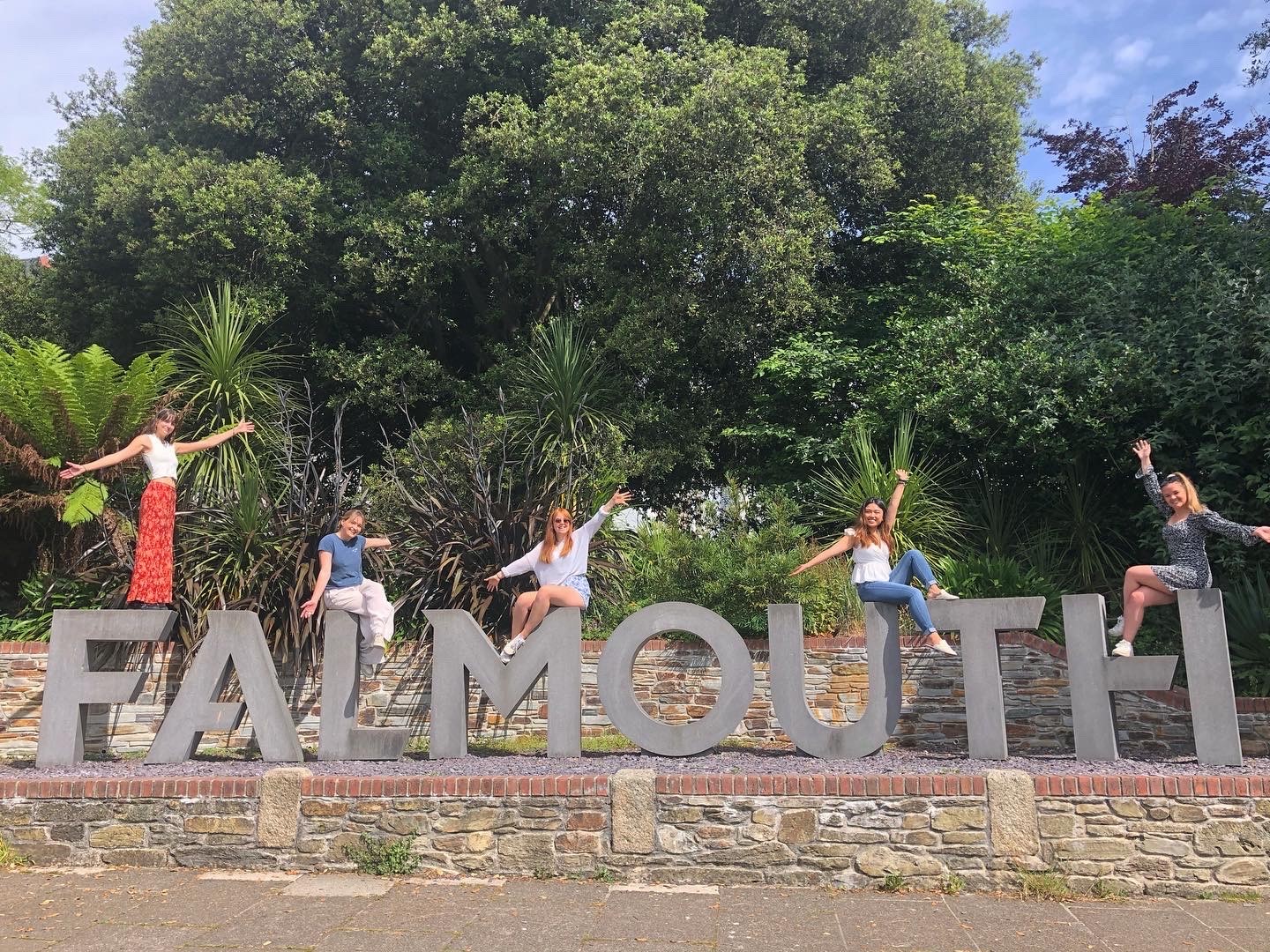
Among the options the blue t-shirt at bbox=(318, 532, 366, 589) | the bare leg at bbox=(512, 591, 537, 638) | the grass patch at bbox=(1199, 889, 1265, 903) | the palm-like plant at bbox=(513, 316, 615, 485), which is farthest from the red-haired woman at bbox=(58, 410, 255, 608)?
the grass patch at bbox=(1199, 889, 1265, 903)

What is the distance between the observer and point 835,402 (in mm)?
13273

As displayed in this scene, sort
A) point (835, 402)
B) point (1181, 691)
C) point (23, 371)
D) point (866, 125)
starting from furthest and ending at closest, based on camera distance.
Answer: point (866, 125), point (835, 402), point (23, 371), point (1181, 691)

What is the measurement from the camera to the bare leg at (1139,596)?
6.77 meters

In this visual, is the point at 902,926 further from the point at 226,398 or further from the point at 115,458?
the point at 226,398

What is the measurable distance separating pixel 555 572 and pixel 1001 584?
4778 mm

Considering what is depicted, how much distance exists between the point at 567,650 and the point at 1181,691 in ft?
17.1

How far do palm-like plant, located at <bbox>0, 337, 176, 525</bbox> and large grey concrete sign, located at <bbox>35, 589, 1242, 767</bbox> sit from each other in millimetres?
2864

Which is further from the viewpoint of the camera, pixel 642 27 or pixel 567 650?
pixel 642 27

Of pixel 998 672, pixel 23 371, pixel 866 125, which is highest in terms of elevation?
pixel 866 125

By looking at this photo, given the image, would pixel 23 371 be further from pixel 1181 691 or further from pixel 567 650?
pixel 1181 691

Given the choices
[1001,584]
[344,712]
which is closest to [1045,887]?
[1001,584]

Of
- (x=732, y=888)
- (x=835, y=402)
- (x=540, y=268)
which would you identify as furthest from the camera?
(x=540, y=268)

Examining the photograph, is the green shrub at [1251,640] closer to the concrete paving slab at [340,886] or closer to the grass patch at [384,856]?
the grass patch at [384,856]

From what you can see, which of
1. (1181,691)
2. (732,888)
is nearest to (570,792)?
(732,888)
